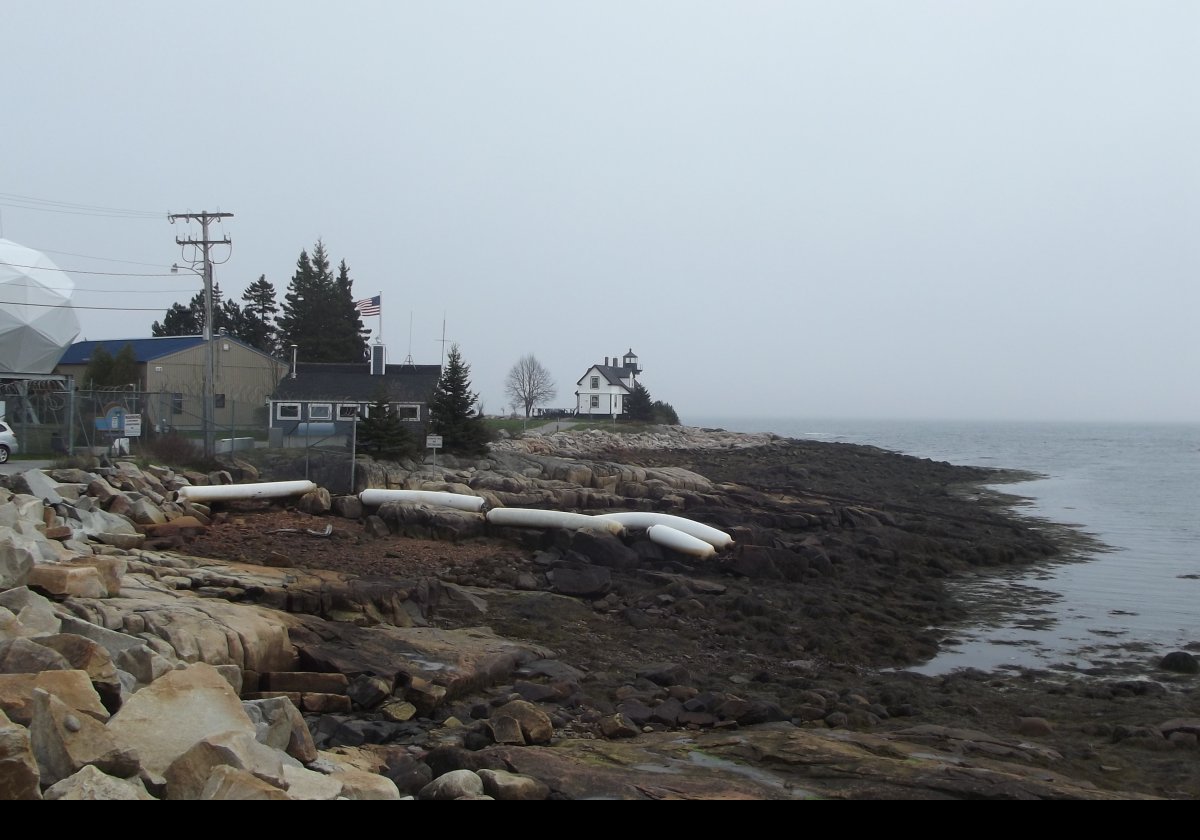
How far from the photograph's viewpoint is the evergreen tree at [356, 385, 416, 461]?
2936 cm

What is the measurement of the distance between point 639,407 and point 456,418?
52.4 meters

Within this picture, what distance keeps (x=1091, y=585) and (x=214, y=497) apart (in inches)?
770

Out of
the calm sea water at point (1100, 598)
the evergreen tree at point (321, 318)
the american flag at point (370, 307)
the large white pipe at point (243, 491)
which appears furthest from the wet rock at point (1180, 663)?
the evergreen tree at point (321, 318)

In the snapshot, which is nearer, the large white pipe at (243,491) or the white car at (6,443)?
the large white pipe at (243,491)

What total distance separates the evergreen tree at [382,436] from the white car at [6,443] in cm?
916

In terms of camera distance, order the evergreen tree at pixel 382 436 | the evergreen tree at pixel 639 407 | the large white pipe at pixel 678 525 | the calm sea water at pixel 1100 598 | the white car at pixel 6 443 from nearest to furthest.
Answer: the calm sea water at pixel 1100 598
the large white pipe at pixel 678 525
the white car at pixel 6 443
the evergreen tree at pixel 382 436
the evergreen tree at pixel 639 407

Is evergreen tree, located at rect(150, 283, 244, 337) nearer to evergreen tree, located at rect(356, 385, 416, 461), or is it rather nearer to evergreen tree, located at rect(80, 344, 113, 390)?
evergreen tree, located at rect(80, 344, 113, 390)

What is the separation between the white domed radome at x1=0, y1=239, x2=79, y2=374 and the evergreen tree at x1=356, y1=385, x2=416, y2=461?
21.7 m

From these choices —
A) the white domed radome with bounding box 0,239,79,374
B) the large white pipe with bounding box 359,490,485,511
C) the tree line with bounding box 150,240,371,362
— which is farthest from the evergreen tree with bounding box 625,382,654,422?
the large white pipe with bounding box 359,490,485,511

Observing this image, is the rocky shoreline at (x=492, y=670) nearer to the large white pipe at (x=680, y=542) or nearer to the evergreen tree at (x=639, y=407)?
the large white pipe at (x=680, y=542)

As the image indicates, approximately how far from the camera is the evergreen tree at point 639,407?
86.2 m

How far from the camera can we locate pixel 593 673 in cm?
1218

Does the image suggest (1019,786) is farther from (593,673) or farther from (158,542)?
(158,542)

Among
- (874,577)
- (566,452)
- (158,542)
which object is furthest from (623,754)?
(566,452)
